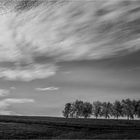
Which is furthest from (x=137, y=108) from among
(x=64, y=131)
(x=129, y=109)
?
(x=64, y=131)

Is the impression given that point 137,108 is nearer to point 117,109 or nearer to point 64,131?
point 117,109

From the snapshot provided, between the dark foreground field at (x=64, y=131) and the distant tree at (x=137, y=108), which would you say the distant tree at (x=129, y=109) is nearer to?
the distant tree at (x=137, y=108)

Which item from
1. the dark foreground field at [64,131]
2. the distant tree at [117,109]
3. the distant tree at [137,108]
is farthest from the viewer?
the distant tree at [117,109]

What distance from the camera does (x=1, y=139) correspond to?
4547cm

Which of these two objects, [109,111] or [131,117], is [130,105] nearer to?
[131,117]

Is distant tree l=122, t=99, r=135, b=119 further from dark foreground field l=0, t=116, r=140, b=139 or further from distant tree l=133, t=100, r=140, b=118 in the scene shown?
dark foreground field l=0, t=116, r=140, b=139

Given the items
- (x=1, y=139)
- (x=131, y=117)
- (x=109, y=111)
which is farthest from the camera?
(x=109, y=111)

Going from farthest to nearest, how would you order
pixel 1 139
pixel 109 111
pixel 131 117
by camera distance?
pixel 109 111, pixel 131 117, pixel 1 139

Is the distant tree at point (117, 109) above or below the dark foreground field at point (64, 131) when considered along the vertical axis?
above

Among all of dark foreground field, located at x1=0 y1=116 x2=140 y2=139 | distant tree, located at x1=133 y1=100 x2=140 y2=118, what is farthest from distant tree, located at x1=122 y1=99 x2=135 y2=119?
dark foreground field, located at x1=0 y1=116 x2=140 y2=139

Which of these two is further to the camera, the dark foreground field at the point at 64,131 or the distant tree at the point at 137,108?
the distant tree at the point at 137,108

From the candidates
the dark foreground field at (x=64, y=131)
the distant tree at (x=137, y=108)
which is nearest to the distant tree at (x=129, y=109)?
the distant tree at (x=137, y=108)

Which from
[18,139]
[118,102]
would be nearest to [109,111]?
[118,102]

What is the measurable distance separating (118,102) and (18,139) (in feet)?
510
